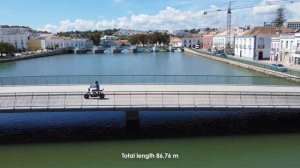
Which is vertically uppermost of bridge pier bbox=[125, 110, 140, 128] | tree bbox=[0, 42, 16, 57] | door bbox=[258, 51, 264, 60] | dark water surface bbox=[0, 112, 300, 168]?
tree bbox=[0, 42, 16, 57]

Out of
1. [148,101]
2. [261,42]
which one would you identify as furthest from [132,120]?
[261,42]

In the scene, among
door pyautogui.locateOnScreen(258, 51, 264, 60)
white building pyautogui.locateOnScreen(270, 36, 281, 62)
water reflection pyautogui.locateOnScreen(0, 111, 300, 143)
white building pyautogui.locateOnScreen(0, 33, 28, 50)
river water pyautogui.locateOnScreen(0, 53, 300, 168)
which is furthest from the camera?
white building pyautogui.locateOnScreen(0, 33, 28, 50)

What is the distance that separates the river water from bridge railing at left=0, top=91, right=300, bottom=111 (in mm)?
1865

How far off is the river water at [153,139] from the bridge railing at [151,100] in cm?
186

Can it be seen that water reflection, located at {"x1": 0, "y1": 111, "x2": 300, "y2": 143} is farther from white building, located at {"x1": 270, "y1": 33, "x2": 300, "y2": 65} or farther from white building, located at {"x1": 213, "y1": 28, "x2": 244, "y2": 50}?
white building, located at {"x1": 213, "y1": 28, "x2": 244, "y2": 50}

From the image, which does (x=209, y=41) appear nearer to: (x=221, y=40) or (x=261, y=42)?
(x=221, y=40)

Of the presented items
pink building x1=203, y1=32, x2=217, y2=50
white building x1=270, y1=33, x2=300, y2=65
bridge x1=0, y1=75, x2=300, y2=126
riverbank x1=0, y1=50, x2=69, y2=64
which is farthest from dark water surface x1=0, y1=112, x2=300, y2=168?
pink building x1=203, y1=32, x2=217, y2=50

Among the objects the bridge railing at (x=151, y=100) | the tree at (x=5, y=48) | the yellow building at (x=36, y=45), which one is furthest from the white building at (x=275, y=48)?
the yellow building at (x=36, y=45)

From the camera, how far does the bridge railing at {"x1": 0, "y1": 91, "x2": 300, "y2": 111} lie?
19.1m

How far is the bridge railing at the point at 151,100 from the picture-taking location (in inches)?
752

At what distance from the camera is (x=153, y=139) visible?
1922 centimetres

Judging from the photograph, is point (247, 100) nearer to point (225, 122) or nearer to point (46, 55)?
point (225, 122)

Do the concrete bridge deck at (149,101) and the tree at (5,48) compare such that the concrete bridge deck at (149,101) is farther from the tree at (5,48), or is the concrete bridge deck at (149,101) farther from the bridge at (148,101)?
the tree at (5,48)

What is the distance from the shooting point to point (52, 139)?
759 inches
